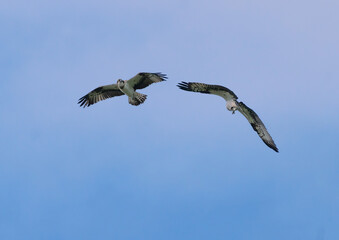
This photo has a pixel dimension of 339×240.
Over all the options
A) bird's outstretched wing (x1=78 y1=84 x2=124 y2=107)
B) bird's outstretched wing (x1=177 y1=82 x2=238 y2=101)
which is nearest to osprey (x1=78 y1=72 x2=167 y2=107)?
bird's outstretched wing (x1=78 y1=84 x2=124 y2=107)

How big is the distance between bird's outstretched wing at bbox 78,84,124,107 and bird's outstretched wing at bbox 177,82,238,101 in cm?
516

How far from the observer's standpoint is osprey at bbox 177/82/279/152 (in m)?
31.7

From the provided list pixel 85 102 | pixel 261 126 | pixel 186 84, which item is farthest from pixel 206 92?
pixel 85 102

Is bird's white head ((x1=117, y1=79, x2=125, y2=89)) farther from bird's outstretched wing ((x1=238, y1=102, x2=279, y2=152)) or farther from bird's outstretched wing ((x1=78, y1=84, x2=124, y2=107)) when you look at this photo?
bird's outstretched wing ((x1=238, y1=102, x2=279, y2=152))

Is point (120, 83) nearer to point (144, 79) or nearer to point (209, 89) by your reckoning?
point (144, 79)

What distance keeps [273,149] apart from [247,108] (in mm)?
2197

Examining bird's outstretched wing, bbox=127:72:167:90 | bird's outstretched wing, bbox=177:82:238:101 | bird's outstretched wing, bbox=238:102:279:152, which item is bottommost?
bird's outstretched wing, bbox=238:102:279:152

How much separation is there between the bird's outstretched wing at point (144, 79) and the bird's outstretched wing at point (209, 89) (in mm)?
2243

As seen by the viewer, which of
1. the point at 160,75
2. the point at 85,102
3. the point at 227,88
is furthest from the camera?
the point at 85,102

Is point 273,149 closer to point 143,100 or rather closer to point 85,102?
point 143,100

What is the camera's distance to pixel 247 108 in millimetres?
32375

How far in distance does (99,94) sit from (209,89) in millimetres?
6988

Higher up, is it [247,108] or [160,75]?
[160,75]

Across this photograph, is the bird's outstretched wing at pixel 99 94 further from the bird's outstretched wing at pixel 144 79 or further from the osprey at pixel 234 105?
the osprey at pixel 234 105
